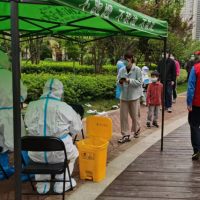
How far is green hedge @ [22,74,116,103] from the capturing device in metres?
8.57

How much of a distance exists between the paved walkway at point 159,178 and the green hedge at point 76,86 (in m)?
4.39

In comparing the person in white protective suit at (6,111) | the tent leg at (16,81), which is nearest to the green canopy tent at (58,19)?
the tent leg at (16,81)

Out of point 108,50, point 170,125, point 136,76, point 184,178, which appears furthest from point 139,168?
point 108,50

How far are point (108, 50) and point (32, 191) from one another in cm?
1555

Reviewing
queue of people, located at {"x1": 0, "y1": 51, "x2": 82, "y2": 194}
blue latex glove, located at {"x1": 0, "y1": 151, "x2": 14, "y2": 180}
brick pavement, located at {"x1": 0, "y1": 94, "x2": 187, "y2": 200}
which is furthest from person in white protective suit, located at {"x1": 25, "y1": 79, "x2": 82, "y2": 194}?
blue latex glove, located at {"x1": 0, "y1": 151, "x2": 14, "y2": 180}

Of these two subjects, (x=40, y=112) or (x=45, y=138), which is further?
(x=40, y=112)

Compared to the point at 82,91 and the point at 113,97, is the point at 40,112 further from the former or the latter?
the point at 113,97

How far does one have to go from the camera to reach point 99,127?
13.9 ft

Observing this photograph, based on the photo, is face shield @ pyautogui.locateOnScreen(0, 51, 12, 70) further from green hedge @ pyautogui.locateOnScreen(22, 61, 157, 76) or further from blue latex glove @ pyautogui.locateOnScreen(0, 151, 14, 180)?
green hedge @ pyautogui.locateOnScreen(22, 61, 157, 76)

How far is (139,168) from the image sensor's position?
173 inches

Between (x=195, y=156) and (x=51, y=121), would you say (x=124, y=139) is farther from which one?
(x=51, y=121)

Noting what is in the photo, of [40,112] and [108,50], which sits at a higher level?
[108,50]

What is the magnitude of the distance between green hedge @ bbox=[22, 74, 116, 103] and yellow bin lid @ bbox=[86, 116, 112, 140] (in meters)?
4.50

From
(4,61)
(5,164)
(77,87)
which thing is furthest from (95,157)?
(77,87)
